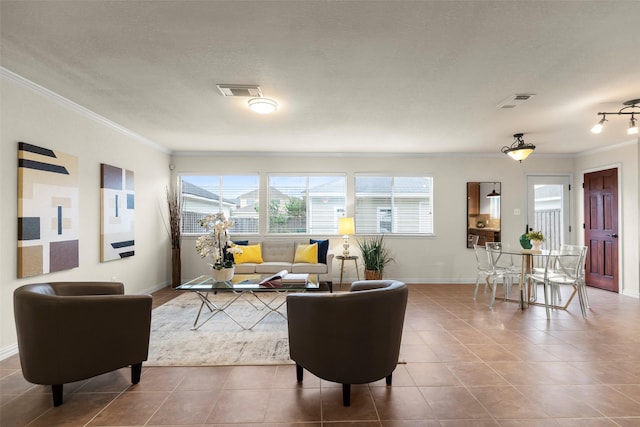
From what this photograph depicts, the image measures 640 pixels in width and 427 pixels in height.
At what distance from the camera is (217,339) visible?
326 cm

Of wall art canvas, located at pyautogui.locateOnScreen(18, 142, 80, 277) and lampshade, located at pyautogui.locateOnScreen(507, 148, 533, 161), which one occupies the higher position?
lampshade, located at pyautogui.locateOnScreen(507, 148, 533, 161)

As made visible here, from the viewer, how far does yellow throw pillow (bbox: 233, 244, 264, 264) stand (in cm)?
551

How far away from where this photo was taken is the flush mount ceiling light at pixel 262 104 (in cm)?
338

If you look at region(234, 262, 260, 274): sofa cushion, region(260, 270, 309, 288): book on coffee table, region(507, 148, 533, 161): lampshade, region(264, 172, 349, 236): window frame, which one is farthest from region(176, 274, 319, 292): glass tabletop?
region(507, 148, 533, 161): lampshade

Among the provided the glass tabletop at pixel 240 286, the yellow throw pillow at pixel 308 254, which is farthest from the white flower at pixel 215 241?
the yellow throw pillow at pixel 308 254

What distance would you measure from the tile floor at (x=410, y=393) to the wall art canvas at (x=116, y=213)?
1.62 metres

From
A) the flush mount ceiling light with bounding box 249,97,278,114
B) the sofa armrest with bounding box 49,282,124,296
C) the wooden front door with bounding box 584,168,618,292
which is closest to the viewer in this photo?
the sofa armrest with bounding box 49,282,124,296

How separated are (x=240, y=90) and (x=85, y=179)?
2.20 meters

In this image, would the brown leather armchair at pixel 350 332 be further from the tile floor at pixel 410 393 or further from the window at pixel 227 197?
the window at pixel 227 197

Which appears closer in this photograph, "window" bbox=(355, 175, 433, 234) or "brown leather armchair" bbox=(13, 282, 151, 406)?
"brown leather armchair" bbox=(13, 282, 151, 406)

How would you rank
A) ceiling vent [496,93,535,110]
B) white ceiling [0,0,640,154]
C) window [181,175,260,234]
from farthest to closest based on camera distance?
1. window [181,175,260,234]
2. ceiling vent [496,93,535,110]
3. white ceiling [0,0,640,154]

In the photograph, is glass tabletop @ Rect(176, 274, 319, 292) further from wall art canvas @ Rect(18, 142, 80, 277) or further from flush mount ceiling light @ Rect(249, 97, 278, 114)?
flush mount ceiling light @ Rect(249, 97, 278, 114)

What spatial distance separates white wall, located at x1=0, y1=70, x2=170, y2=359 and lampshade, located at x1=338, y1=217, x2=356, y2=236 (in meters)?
3.18

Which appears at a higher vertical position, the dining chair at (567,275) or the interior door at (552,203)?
the interior door at (552,203)
